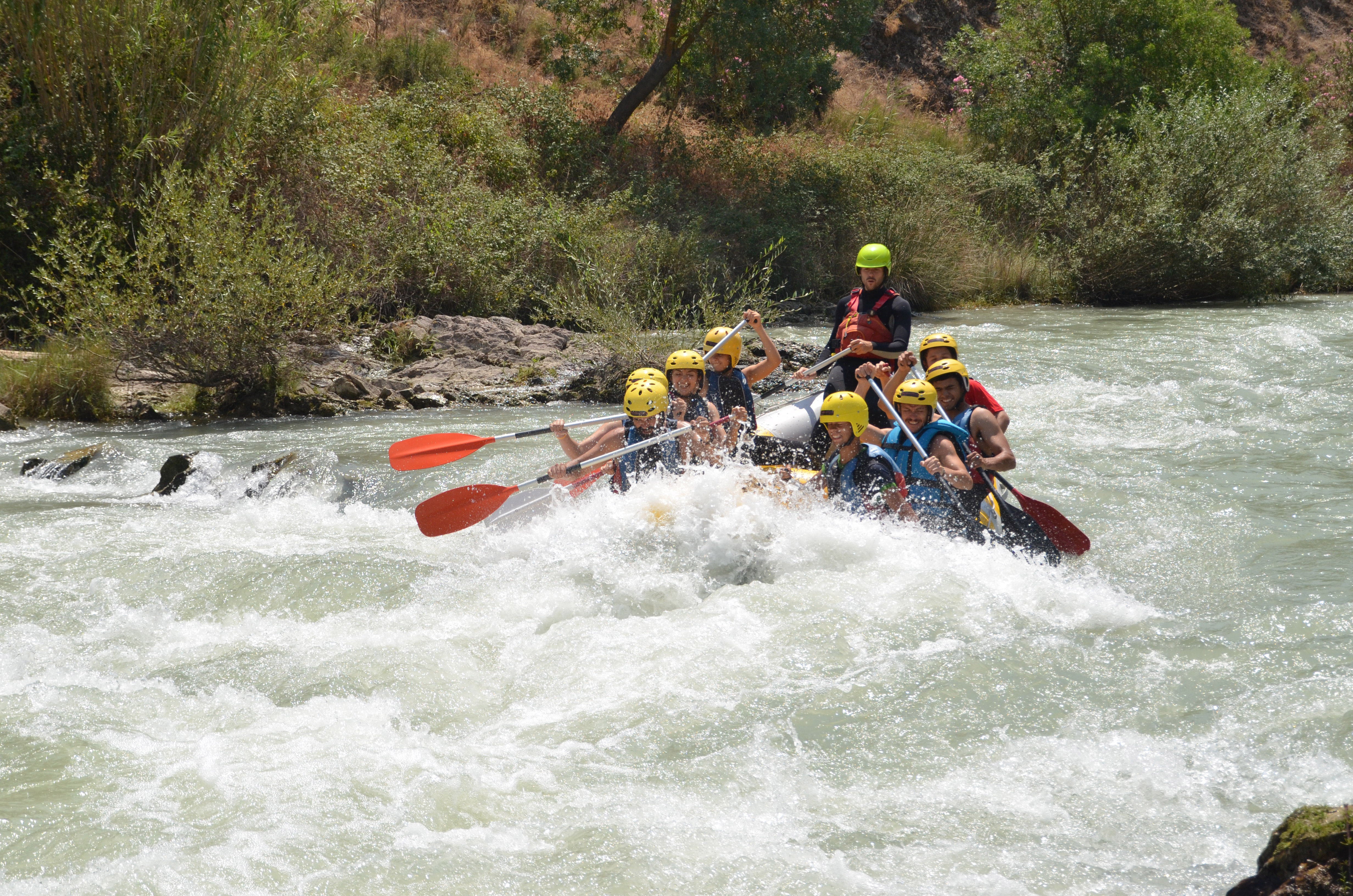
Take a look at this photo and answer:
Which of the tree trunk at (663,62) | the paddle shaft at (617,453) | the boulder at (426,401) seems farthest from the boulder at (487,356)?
the tree trunk at (663,62)

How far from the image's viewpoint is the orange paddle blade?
539cm

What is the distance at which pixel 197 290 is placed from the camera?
8992 millimetres

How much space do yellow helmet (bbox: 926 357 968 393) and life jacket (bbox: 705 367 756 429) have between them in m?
1.21

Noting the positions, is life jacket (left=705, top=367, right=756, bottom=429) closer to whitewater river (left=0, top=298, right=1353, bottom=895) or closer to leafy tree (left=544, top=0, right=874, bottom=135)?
whitewater river (left=0, top=298, right=1353, bottom=895)

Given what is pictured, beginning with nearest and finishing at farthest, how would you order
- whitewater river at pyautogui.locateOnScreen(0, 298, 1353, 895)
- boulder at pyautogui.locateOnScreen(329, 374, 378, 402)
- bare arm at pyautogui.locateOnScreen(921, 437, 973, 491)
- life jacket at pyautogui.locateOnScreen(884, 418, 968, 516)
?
1. whitewater river at pyautogui.locateOnScreen(0, 298, 1353, 895)
2. bare arm at pyautogui.locateOnScreen(921, 437, 973, 491)
3. life jacket at pyautogui.locateOnScreen(884, 418, 968, 516)
4. boulder at pyautogui.locateOnScreen(329, 374, 378, 402)

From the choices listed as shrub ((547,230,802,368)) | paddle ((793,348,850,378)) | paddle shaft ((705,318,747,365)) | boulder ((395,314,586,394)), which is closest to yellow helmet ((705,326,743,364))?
paddle shaft ((705,318,747,365))

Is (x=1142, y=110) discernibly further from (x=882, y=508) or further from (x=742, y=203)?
(x=882, y=508)

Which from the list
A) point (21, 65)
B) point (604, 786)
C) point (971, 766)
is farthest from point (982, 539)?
point (21, 65)

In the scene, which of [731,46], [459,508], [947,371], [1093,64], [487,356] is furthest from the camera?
[1093,64]

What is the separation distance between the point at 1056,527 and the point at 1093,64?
51.9 ft

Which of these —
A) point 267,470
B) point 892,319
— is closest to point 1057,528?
point 892,319

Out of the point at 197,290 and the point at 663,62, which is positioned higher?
the point at 663,62

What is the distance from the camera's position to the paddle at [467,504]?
5.76m

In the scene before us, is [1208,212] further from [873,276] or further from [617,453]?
[617,453]
